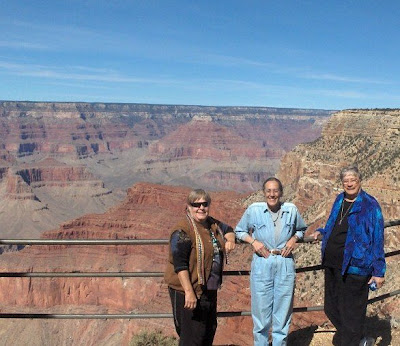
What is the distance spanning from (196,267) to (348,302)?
7.05 feet

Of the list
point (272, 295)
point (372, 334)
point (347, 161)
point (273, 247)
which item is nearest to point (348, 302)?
point (272, 295)

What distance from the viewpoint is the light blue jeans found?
18.1 feet

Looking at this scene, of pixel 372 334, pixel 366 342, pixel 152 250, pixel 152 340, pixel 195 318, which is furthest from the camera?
pixel 152 250

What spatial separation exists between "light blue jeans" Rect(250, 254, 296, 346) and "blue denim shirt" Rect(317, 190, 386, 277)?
72 cm

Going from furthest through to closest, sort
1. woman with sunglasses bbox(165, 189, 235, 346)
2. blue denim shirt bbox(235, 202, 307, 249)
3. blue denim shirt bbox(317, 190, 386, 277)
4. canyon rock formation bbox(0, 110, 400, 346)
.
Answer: canyon rock formation bbox(0, 110, 400, 346) → blue denim shirt bbox(235, 202, 307, 249) → blue denim shirt bbox(317, 190, 386, 277) → woman with sunglasses bbox(165, 189, 235, 346)

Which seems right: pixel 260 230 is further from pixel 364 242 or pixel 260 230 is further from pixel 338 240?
pixel 364 242

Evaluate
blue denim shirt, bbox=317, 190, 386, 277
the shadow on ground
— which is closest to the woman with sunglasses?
blue denim shirt, bbox=317, 190, 386, 277

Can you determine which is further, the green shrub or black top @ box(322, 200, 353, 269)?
the green shrub

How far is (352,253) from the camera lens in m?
5.45

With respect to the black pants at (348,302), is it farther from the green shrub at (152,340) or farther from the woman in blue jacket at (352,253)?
the green shrub at (152,340)

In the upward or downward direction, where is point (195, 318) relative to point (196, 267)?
downward

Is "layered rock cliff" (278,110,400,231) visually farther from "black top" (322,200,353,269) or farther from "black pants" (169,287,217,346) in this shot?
"black pants" (169,287,217,346)

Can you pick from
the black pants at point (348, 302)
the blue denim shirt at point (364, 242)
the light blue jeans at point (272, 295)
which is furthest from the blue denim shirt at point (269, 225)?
the black pants at point (348, 302)

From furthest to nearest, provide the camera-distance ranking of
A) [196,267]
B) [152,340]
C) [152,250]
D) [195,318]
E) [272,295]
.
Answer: [152,250]
[152,340]
[272,295]
[195,318]
[196,267]
